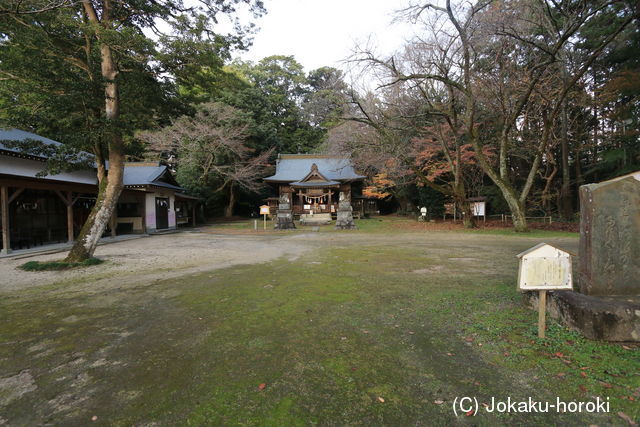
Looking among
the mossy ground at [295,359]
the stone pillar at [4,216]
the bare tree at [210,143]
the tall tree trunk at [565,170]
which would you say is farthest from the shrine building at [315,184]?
the mossy ground at [295,359]

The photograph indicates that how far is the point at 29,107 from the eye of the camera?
7301mm

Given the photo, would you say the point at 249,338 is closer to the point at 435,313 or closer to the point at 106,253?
the point at 435,313

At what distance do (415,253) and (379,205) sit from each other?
73.1 feet

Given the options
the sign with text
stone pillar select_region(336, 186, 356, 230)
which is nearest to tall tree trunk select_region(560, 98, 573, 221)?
stone pillar select_region(336, 186, 356, 230)

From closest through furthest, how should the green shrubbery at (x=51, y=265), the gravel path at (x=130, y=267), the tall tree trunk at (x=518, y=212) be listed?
the gravel path at (x=130, y=267), the green shrubbery at (x=51, y=265), the tall tree trunk at (x=518, y=212)

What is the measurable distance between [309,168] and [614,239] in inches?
945

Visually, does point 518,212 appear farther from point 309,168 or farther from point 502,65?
point 309,168

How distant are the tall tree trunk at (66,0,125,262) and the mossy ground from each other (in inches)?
117

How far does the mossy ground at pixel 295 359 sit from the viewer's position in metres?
1.96

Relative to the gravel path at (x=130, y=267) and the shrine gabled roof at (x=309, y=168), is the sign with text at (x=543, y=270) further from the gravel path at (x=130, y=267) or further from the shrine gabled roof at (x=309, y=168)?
the shrine gabled roof at (x=309, y=168)

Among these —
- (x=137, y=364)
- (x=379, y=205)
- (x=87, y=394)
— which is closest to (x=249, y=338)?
(x=137, y=364)

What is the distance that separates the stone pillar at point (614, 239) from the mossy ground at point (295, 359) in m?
0.69

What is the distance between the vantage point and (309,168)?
26188 mm

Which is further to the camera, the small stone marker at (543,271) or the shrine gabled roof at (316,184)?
the shrine gabled roof at (316,184)
